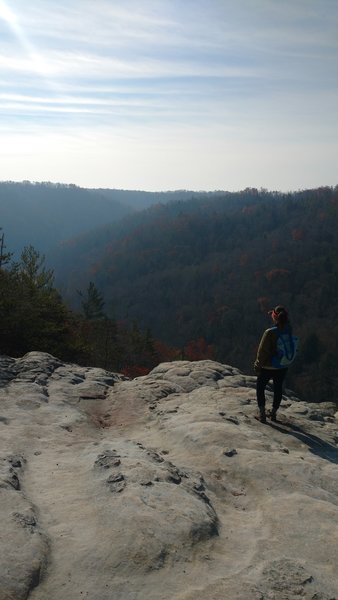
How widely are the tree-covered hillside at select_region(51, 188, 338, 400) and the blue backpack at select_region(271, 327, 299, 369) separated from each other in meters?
64.3

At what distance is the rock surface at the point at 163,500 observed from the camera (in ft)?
14.7

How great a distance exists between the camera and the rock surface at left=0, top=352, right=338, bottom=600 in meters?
4.49

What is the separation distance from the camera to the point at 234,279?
138125mm

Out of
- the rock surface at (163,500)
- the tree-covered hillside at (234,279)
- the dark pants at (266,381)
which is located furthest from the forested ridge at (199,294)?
the dark pants at (266,381)

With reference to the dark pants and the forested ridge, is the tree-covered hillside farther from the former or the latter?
the dark pants

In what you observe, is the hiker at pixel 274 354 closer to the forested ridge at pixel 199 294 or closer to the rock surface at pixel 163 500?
the rock surface at pixel 163 500

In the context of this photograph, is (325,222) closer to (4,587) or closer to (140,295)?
(140,295)

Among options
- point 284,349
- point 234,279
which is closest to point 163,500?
point 284,349

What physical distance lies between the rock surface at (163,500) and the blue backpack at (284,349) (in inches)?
48.1

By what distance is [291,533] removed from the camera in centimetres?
540

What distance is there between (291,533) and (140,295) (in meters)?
134

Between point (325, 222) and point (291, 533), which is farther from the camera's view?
point (325, 222)

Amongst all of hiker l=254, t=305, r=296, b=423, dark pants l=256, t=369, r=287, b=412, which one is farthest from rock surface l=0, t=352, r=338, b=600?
hiker l=254, t=305, r=296, b=423

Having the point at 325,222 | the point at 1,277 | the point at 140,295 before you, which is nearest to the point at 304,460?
the point at 1,277
